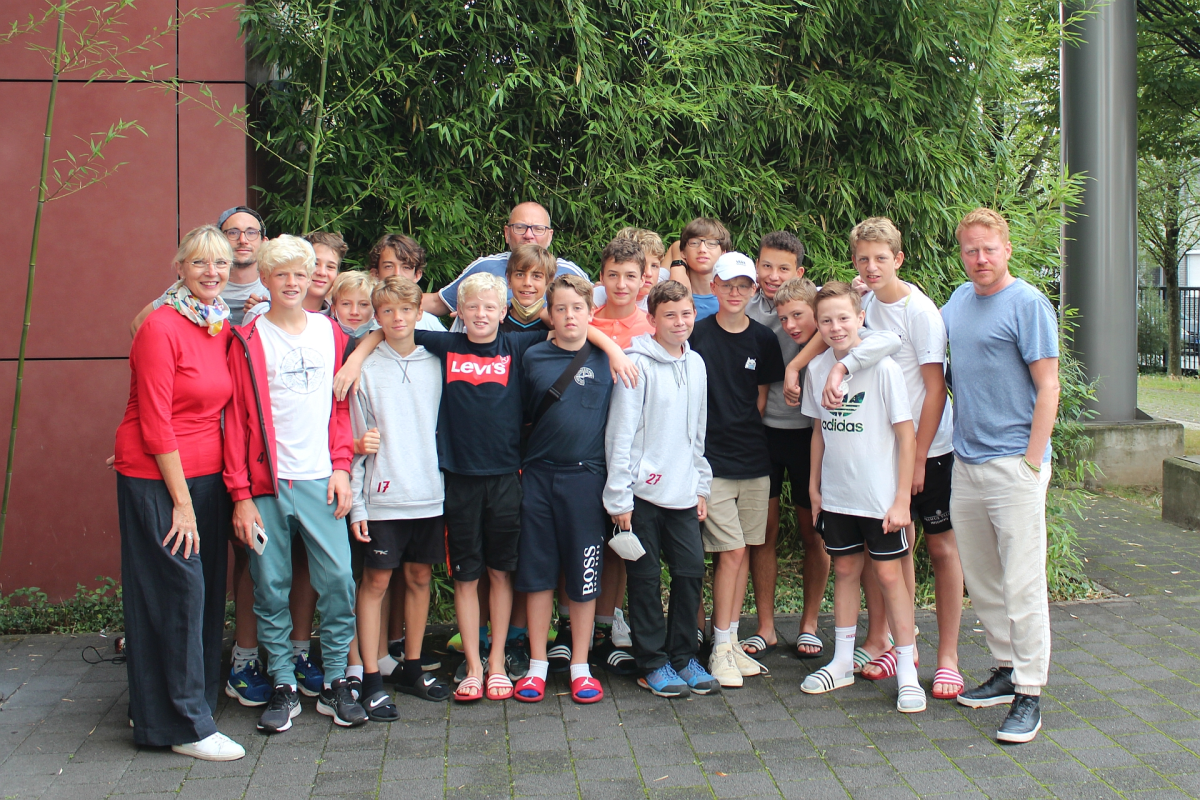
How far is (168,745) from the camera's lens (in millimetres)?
3064

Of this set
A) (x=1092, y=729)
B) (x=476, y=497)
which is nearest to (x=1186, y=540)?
(x=1092, y=729)

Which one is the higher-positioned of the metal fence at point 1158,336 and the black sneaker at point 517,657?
the metal fence at point 1158,336

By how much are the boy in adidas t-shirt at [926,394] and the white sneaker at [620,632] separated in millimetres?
964

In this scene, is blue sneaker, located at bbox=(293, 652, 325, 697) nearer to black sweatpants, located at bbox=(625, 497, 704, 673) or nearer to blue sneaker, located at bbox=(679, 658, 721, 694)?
black sweatpants, located at bbox=(625, 497, 704, 673)

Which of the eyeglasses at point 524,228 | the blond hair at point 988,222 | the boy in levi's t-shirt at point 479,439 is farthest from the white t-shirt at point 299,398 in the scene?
the blond hair at point 988,222

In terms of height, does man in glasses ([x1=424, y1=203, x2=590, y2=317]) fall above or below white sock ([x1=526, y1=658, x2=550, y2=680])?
above

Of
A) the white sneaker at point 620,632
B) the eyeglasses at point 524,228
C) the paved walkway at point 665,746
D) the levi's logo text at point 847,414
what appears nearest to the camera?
the paved walkway at point 665,746

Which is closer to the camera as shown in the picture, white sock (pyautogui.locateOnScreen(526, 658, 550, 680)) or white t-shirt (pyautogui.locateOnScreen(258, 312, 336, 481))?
white t-shirt (pyautogui.locateOnScreen(258, 312, 336, 481))

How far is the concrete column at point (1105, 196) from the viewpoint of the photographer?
8.30m

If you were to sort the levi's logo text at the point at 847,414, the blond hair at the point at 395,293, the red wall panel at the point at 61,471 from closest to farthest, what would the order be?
the blond hair at the point at 395,293 → the levi's logo text at the point at 847,414 → the red wall panel at the point at 61,471

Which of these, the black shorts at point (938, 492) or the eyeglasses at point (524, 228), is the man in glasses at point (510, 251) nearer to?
the eyeglasses at point (524, 228)

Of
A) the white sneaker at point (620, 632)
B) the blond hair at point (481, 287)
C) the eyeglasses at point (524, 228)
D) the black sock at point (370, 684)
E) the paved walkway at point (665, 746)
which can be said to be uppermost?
the eyeglasses at point (524, 228)

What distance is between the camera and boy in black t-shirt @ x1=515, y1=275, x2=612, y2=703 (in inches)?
135

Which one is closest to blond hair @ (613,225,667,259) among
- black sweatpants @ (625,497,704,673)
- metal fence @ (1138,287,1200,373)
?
black sweatpants @ (625,497,704,673)
